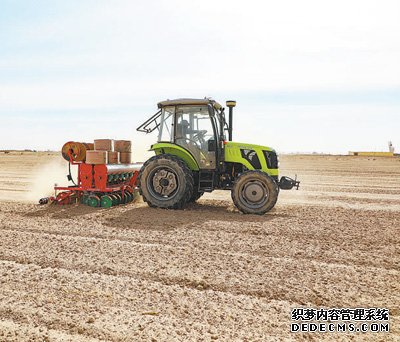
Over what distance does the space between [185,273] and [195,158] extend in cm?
507

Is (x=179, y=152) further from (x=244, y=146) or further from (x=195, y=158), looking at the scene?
(x=244, y=146)

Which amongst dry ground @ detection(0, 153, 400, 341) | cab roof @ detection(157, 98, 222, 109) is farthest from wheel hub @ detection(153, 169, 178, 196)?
cab roof @ detection(157, 98, 222, 109)

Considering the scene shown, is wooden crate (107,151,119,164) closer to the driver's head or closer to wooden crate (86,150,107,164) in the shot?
wooden crate (86,150,107,164)

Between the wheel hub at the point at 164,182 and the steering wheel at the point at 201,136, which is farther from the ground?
the steering wheel at the point at 201,136

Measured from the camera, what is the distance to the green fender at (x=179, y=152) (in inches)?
392

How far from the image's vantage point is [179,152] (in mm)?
10062

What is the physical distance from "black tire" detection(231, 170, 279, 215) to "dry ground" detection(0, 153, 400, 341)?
39cm

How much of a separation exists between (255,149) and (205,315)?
6306 millimetres

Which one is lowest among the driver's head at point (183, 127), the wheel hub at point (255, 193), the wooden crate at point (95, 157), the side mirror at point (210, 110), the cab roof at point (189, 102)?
the wheel hub at point (255, 193)

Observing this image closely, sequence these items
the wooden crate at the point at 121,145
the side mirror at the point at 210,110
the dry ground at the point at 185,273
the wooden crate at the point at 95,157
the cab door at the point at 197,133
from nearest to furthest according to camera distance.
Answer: the dry ground at the point at 185,273, the side mirror at the point at 210,110, the cab door at the point at 197,133, the wooden crate at the point at 95,157, the wooden crate at the point at 121,145

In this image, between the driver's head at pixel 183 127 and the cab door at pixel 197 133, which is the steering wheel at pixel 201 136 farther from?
the driver's head at pixel 183 127

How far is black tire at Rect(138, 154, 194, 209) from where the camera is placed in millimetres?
9727

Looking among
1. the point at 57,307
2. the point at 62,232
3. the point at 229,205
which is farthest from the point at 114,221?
the point at 57,307

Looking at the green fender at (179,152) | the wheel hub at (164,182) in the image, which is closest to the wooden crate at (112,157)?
the green fender at (179,152)
